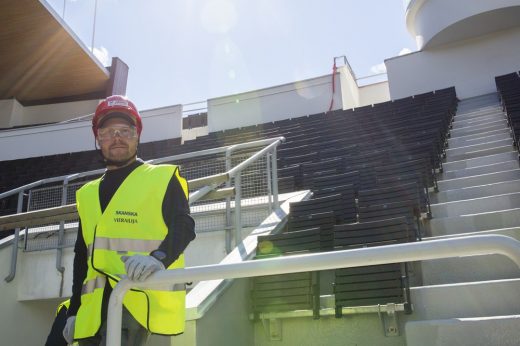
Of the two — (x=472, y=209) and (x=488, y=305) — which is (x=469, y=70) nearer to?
(x=472, y=209)

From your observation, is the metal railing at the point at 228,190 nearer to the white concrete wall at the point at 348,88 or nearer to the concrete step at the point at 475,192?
the concrete step at the point at 475,192

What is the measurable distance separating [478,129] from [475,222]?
4306mm

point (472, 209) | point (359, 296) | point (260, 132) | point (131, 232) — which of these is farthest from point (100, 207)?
point (260, 132)

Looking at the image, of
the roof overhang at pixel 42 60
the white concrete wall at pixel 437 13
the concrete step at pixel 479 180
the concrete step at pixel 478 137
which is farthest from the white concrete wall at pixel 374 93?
the concrete step at pixel 479 180

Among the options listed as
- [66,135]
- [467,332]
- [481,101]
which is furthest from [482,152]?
[66,135]

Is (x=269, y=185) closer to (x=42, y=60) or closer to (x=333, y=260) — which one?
(x=333, y=260)

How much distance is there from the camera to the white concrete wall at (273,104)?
1403 centimetres

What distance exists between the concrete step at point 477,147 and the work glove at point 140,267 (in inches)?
231

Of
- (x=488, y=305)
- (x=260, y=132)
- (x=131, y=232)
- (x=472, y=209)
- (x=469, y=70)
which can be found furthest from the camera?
(x=469, y=70)

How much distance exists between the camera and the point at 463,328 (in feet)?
8.92

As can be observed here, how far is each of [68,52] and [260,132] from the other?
26.4 feet

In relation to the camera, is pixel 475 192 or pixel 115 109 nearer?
pixel 115 109

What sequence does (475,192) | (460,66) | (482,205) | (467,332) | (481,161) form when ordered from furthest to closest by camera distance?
(460,66) < (481,161) < (475,192) < (482,205) < (467,332)

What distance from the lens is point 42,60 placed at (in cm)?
1645
